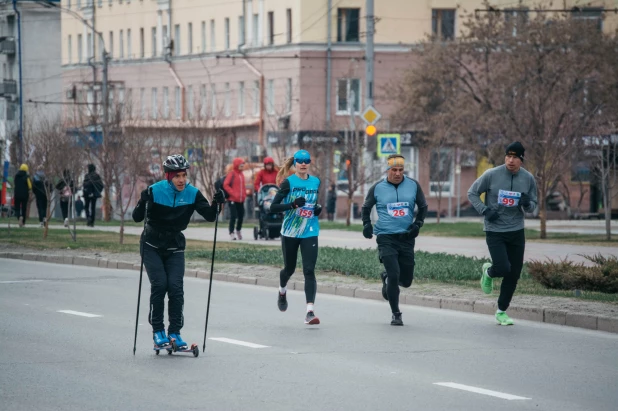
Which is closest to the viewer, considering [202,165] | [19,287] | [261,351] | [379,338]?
[261,351]

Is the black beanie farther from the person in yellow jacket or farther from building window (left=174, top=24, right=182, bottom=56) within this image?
building window (left=174, top=24, right=182, bottom=56)

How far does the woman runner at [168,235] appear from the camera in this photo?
1176 cm

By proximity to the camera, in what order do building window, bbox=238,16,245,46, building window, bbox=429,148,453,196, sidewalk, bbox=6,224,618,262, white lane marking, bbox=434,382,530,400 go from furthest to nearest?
building window, bbox=238,16,245,46 → building window, bbox=429,148,453,196 → sidewalk, bbox=6,224,618,262 → white lane marking, bbox=434,382,530,400

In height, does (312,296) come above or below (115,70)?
below

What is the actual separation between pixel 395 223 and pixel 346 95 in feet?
163

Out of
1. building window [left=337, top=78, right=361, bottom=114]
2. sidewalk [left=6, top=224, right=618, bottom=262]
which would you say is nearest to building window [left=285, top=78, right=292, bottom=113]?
building window [left=337, top=78, right=361, bottom=114]

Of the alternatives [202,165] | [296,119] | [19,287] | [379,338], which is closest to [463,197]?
[296,119]

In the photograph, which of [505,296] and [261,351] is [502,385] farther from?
[505,296]

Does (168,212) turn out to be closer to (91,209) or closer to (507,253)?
(507,253)

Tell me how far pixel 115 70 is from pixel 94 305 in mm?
64237

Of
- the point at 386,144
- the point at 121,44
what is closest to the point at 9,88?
the point at 121,44

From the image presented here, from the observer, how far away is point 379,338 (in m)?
13.5

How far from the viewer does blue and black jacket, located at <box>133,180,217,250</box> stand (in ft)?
38.6

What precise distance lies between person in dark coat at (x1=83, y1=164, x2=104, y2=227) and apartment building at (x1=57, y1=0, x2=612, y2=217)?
18197mm
